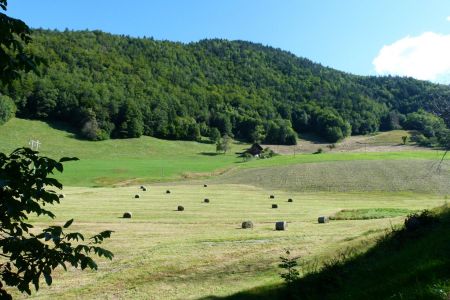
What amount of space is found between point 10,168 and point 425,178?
3056 inches

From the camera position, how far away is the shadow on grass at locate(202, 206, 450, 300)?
870 cm

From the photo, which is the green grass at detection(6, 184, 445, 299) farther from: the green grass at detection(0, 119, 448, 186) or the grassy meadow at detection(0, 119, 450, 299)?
the green grass at detection(0, 119, 448, 186)

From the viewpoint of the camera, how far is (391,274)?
1070 centimetres

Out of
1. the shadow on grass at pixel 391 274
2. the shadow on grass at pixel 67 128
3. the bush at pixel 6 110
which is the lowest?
the shadow on grass at pixel 391 274

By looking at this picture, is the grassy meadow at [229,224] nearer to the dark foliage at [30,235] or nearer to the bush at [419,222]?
the bush at [419,222]

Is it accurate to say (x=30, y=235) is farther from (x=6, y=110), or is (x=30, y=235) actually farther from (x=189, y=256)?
(x=6, y=110)

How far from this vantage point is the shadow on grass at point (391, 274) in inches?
342

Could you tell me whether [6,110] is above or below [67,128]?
above

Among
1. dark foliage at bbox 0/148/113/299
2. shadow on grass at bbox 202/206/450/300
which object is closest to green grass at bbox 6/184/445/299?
shadow on grass at bbox 202/206/450/300

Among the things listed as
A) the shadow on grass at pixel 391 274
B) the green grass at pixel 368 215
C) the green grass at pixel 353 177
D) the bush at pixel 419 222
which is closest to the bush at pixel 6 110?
the green grass at pixel 353 177

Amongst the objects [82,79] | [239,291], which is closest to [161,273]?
[239,291]

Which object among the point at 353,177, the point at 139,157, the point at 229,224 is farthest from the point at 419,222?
the point at 139,157

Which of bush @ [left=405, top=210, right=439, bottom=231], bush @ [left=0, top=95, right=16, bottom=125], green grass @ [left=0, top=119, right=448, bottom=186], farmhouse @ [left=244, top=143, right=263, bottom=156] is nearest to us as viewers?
bush @ [left=405, top=210, right=439, bottom=231]

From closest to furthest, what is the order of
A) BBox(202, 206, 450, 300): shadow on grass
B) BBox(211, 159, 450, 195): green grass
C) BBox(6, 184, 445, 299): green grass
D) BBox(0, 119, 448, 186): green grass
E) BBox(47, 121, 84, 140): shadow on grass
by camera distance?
BBox(202, 206, 450, 300): shadow on grass < BBox(6, 184, 445, 299): green grass < BBox(211, 159, 450, 195): green grass < BBox(0, 119, 448, 186): green grass < BBox(47, 121, 84, 140): shadow on grass
